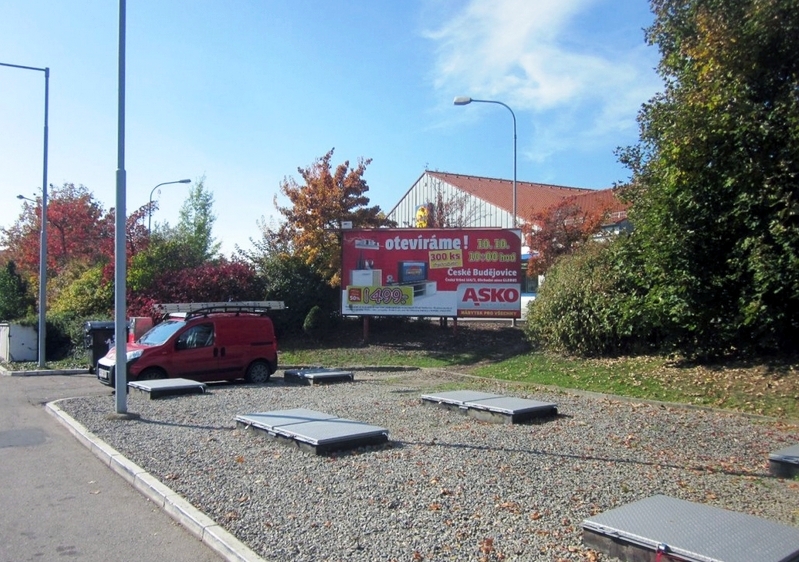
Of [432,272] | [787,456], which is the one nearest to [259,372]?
[432,272]

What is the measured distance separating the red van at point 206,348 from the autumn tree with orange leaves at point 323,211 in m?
10.5

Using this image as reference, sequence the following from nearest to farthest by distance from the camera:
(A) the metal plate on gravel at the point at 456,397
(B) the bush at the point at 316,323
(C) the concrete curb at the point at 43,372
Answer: (A) the metal plate on gravel at the point at 456,397, (C) the concrete curb at the point at 43,372, (B) the bush at the point at 316,323

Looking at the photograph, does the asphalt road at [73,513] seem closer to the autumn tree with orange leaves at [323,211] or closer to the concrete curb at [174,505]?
the concrete curb at [174,505]

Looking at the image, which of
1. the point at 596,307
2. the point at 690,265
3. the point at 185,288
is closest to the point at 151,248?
the point at 185,288

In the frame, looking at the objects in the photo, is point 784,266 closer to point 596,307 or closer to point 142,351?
point 596,307

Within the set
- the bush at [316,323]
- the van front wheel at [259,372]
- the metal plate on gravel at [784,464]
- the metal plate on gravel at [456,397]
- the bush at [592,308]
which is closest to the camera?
the metal plate on gravel at [784,464]

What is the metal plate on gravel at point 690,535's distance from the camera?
4.55m

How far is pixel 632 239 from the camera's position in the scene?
57.0 feet

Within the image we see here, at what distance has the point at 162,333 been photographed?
16.8 metres

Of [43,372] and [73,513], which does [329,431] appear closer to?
[73,513]

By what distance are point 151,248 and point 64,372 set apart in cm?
840

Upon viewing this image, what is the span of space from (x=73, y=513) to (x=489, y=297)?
60.0ft

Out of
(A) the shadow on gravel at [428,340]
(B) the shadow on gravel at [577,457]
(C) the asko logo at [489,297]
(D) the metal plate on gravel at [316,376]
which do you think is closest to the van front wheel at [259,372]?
(D) the metal plate on gravel at [316,376]

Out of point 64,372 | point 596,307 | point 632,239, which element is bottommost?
point 64,372
